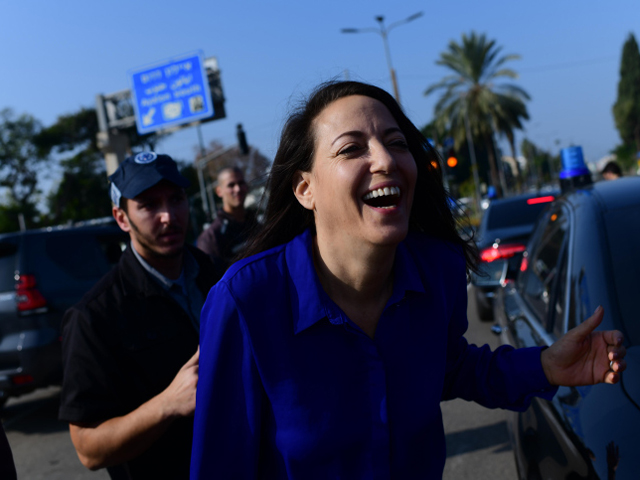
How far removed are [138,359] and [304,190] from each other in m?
0.77

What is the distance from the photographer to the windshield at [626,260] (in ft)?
7.50

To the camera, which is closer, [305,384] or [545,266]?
[305,384]

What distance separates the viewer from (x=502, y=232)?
8602 millimetres

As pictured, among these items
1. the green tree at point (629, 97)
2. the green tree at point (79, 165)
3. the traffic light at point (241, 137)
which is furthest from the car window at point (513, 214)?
the green tree at point (629, 97)

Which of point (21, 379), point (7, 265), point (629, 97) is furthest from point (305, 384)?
point (629, 97)

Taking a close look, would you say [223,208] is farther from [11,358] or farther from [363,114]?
[363,114]

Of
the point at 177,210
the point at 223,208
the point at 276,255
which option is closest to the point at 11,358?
the point at 223,208

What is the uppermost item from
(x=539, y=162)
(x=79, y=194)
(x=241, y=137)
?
(x=79, y=194)

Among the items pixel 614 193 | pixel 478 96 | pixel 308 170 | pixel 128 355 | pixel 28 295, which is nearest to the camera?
pixel 308 170

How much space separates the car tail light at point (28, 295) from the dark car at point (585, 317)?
4.71 m

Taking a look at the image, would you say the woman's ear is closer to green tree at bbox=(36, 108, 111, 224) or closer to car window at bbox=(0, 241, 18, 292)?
car window at bbox=(0, 241, 18, 292)

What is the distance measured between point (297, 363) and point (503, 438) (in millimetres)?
3584

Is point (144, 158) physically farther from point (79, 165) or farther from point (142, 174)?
point (79, 165)

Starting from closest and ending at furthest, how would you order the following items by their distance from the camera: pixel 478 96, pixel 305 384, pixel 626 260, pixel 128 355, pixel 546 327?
pixel 305 384
pixel 128 355
pixel 626 260
pixel 546 327
pixel 478 96
